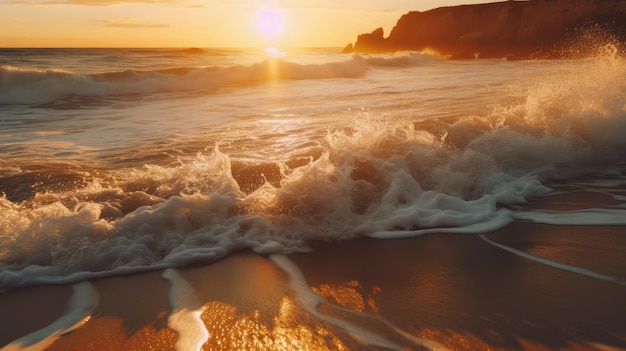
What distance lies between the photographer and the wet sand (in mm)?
2547

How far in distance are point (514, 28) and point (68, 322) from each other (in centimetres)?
5632

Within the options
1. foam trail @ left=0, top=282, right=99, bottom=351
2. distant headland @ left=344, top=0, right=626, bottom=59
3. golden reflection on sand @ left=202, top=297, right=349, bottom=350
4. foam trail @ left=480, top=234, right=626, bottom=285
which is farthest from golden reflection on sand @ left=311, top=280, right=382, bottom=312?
distant headland @ left=344, top=0, right=626, bottom=59

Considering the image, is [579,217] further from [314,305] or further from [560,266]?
[314,305]

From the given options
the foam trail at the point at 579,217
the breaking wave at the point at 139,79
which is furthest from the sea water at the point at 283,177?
the breaking wave at the point at 139,79

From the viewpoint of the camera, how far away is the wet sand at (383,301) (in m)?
2.55

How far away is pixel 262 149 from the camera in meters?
6.50

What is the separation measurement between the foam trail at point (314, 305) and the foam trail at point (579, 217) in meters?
2.24

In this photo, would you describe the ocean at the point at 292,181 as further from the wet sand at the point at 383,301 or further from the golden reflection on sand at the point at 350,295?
the golden reflection on sand at the point at 350,295

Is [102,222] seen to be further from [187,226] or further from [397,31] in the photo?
[397,31]

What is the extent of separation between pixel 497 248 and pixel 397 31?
245 feet

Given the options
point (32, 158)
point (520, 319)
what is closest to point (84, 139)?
point (32, 158)

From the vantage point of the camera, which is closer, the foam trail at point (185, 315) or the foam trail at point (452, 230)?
the foam trail at point (185, 315)

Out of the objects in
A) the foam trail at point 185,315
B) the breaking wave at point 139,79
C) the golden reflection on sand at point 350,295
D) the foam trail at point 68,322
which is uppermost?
the golden reflection on sand at point 350,295

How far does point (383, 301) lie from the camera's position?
2947 millimetres
